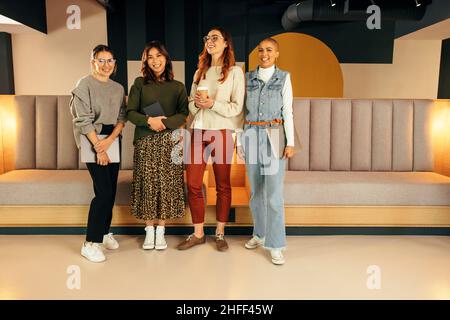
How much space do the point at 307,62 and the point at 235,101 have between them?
4.79 m

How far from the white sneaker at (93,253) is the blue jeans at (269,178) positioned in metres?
1.14

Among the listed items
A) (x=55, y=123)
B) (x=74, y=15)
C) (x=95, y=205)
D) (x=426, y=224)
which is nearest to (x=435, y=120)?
(x=426, y=224)

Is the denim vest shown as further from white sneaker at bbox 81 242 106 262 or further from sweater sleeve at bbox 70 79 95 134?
white sneaker at bbox 81 242 106 262

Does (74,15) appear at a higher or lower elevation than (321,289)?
higher

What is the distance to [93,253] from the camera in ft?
9.09

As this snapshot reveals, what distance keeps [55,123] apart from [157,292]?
2.11 meters

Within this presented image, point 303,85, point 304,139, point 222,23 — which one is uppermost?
point 222,23

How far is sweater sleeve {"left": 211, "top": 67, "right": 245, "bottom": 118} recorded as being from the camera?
2676mm

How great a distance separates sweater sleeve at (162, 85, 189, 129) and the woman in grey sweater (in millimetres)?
371

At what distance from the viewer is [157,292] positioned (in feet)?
7.61

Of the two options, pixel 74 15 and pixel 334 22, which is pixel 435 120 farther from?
pixel 74 15

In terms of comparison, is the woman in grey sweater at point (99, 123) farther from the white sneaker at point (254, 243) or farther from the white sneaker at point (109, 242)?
the white sneaker at point (254, 243)

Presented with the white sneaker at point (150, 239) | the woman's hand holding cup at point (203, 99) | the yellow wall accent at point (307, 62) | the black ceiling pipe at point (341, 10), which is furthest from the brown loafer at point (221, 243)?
the yellow wall accent at point (307, 62)

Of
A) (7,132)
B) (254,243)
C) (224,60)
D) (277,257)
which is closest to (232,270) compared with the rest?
(277,257)
